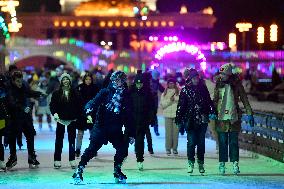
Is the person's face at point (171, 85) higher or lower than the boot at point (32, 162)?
higher

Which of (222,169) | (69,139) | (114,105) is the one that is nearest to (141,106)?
(69,139)

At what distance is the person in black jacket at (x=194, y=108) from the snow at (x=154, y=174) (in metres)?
0.69

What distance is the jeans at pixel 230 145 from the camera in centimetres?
1502

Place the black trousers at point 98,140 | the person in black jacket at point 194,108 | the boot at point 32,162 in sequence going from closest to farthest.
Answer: the black trousers at point 98,140 → the person in black jacket at point 194,108 → the boot at point 32,162

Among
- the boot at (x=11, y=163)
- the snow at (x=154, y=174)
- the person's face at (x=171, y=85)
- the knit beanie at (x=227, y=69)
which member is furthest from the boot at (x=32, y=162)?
the person's face at (x=171, y=85)

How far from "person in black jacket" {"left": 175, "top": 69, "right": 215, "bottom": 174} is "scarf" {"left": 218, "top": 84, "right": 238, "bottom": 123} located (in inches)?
10.2

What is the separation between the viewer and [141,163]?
15.6m

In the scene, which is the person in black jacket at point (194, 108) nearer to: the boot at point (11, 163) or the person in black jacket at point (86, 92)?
the boot at point (11, 163)

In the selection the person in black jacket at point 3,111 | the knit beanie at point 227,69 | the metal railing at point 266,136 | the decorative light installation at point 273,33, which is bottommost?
the metal railing at point 266,136

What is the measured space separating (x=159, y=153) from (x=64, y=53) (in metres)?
103

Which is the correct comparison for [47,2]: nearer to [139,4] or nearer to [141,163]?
[139,4]

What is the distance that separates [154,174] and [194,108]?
4.08 ft

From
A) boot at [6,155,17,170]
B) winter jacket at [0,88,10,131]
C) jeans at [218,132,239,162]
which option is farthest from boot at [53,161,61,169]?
jeans at [218,132,239,162]

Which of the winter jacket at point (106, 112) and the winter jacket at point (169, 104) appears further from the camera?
the winter jacket at point (169, 104)
